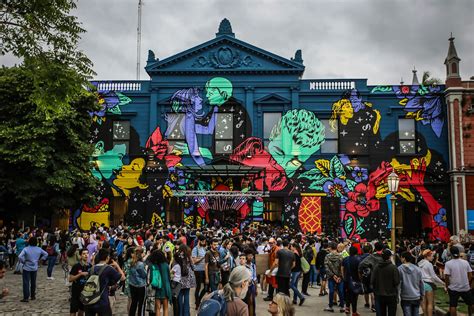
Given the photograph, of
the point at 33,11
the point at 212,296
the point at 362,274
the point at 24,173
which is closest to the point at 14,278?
the point at 24,173

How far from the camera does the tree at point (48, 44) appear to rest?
1084cm

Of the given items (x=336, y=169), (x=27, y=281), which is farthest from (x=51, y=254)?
(x=336, y=169)

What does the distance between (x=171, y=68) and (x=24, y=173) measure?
9928 mm

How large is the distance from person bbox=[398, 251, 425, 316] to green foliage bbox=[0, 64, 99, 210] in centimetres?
1744

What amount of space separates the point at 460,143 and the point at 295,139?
9.06m

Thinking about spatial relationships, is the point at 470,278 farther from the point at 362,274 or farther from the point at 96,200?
the point at 96,200

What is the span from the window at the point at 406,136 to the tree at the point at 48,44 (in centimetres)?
2130

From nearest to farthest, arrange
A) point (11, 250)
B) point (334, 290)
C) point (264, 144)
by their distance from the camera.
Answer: point (334, 290) < point (11, 250) < point (264, 144)

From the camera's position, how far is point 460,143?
89.1 ft

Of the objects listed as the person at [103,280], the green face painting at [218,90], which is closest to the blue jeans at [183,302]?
the person at [103,280]

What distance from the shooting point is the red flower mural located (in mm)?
27433

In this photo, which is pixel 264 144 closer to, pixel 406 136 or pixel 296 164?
pixel 296 164

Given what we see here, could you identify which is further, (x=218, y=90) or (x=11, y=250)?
(x=218, y=90)

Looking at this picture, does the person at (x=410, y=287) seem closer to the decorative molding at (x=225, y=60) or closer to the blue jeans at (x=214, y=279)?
the blue jeans at (x=214, y=279)
